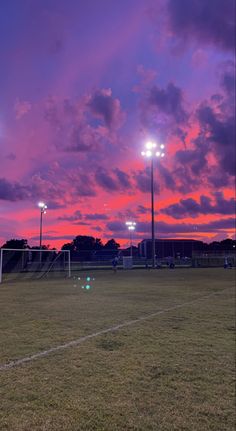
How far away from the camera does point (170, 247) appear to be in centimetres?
13012

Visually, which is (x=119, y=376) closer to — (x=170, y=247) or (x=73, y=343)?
(x=73, y=343)

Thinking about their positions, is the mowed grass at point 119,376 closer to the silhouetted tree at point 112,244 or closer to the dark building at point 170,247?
the dark building at point 170,247

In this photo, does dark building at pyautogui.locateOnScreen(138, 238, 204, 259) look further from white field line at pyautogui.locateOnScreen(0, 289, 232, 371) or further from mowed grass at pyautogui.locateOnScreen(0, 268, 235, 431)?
mowed grass at pyautogui.locateOnScreen(0, 268, 235, 431)

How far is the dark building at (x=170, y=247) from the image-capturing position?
128500mm

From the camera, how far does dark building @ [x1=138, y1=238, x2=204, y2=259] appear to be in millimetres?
128500

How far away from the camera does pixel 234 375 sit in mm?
5520

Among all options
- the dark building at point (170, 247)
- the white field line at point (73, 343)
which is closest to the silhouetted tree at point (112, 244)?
the dark building at point (170, 247)

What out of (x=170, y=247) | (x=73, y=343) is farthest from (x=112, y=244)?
(x=73, y=343)

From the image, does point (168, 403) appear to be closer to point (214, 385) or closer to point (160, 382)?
point (160, 382)

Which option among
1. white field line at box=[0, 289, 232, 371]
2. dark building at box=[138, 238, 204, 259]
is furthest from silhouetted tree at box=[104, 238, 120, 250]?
white field line at box=[0, 289, 232, 371]

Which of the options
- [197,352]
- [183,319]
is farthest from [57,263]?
[197,352]

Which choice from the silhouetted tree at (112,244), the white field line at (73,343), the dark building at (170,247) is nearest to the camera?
the white field line at (73,343)

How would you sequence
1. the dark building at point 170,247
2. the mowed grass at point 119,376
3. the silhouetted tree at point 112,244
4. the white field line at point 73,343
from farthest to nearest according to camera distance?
the silhouetted tree at point 112,244 < the dark building at point 170,247 < the white field line at point 73,343 < the mowed grass at point 119,376

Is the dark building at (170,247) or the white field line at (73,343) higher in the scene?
the dark building at (170,247)
